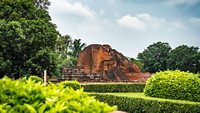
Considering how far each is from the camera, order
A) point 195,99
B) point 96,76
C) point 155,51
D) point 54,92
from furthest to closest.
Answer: point 155,51, point 96,76, point 195,99, point 54,92

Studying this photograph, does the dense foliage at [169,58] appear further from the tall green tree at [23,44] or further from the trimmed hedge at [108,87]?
the trimmed hedge at [108,87]

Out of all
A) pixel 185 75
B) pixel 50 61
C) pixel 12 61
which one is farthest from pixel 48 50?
pixel 185 75

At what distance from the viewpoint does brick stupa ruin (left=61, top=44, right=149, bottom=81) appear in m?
25.4

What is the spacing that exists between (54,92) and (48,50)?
74.8 feet

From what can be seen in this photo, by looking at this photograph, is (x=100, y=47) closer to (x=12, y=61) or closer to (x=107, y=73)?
(x=107, y=73)

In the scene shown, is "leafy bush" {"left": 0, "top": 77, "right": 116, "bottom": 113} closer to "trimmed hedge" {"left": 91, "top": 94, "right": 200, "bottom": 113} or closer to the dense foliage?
"trimmed hedge" {"left": 91, "top": 94, "right": 200, "bottom": 113}

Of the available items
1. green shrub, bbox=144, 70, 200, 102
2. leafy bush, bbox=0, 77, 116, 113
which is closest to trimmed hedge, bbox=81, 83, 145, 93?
green shrub, bbox=144, 70, 200, 102

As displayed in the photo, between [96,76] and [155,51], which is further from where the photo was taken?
[155,51]

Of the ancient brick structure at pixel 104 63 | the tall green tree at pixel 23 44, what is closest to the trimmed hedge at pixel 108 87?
the ancient brick structure at pixel 104 63

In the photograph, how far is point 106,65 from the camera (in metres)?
26.1

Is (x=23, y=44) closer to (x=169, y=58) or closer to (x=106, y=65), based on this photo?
(x=106, y=65)

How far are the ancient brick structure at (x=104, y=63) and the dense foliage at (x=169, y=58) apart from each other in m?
15.9

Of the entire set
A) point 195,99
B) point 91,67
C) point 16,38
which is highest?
point 16,38

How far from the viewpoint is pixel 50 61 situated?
1006 inches
